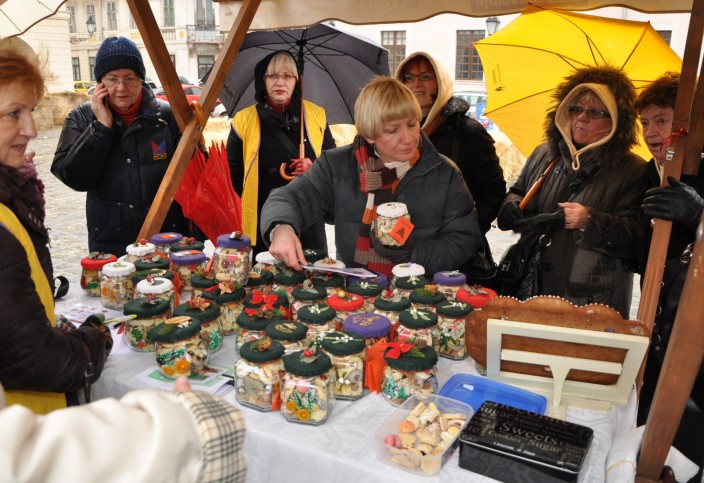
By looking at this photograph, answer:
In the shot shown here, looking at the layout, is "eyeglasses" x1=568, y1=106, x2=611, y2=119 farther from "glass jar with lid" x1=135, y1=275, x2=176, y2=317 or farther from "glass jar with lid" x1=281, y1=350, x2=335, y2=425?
"glass jar with lid" x1=135, y1=275, x2=176, y2=317

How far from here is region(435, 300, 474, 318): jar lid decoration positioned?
5.48 ft

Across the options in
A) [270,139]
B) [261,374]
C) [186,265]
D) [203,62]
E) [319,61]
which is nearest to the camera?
[261,374]

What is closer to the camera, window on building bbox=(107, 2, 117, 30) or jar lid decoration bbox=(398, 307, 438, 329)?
jar lid decoration bbox=(398, 307, 438, 329)

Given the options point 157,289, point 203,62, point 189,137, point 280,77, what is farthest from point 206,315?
point 203,62

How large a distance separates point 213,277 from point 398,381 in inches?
36.6

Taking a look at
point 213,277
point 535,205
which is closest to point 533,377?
point 213,277

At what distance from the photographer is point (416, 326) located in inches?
60.9

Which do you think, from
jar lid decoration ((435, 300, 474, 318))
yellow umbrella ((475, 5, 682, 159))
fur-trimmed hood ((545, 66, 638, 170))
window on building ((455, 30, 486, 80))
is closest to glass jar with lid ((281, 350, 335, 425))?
jar lid decoration ((435, 300, 474, 318))

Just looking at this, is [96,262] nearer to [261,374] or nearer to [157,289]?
[157,289]

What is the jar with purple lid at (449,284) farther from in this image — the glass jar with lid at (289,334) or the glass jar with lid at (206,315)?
the glass jar with lid at (206,315)

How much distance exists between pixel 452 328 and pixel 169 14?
1435 inches

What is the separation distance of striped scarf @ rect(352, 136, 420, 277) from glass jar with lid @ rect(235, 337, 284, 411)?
2.86ft

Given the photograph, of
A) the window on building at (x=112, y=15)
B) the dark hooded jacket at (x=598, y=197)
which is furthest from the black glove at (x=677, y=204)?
the window on building at (x=112, y=15)

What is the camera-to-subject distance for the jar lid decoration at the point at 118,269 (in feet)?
6.49
